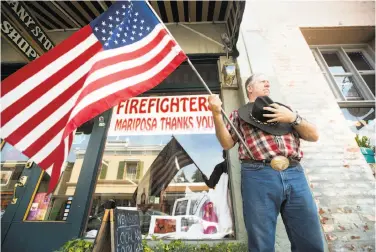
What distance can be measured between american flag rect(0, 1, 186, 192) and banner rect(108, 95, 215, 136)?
1853 mm

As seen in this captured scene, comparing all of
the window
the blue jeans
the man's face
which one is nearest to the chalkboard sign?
the blue jeans

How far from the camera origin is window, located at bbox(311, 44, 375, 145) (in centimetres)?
455

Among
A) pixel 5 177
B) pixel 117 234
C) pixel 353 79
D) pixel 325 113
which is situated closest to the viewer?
pixel 117 234

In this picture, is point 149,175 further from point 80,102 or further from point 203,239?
point 80,102

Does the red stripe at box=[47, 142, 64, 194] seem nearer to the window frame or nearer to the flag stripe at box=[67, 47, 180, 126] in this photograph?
the flag stripe at box=[67, 47, 180, 126]

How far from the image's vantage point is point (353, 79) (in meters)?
5.24

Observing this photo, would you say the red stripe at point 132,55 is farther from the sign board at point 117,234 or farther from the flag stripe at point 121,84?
the sign board at point 117,234

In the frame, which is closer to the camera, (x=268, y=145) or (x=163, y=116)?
(x=268, y=145)

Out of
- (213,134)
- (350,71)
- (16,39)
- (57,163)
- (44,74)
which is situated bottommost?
(57,163)

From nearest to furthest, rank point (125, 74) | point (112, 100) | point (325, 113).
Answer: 1. point (112, 100)
2. point (125, 74)
3. point (325, 113)

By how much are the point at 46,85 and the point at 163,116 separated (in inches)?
91.9

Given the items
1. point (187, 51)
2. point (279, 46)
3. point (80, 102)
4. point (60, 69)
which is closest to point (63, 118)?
point (80, 102)

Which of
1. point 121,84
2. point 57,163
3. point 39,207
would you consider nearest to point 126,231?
point 57,163

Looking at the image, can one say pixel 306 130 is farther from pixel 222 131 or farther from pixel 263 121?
pixel 222 131
